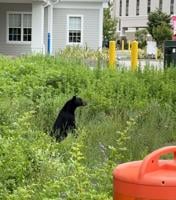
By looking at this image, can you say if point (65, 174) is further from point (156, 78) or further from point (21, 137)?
point (156, 78)

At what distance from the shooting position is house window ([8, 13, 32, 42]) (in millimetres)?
33969

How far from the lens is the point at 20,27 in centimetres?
3419

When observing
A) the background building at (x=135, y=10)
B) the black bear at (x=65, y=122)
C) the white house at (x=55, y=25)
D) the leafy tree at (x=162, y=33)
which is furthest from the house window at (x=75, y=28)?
the background building at (x=135, y=10)

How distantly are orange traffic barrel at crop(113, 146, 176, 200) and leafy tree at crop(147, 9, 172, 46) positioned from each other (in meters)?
63.2

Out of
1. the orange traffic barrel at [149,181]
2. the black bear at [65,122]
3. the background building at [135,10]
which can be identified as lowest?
the black bear at [65,122]

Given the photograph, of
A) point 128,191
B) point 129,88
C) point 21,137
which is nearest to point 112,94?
point 129,88

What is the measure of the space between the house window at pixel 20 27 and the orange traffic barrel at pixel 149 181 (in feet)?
103

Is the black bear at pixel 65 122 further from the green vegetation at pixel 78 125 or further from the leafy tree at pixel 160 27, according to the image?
the leafy tree at pixel 160 27

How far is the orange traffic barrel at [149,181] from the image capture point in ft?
8.79

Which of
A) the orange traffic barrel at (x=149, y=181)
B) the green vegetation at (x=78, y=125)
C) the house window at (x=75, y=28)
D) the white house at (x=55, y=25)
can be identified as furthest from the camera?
the house window at (x=75, y=28)

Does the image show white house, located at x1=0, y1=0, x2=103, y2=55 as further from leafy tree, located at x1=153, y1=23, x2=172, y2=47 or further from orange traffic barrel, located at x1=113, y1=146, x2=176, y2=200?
leafy tree, located at x1=153, y1=23, x2=172, y2=47

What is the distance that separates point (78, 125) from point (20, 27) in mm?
25644

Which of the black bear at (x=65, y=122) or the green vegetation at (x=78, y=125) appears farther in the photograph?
the black bear at (x=65, y=122)

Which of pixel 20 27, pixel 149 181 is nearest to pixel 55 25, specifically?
pixel 20 27
